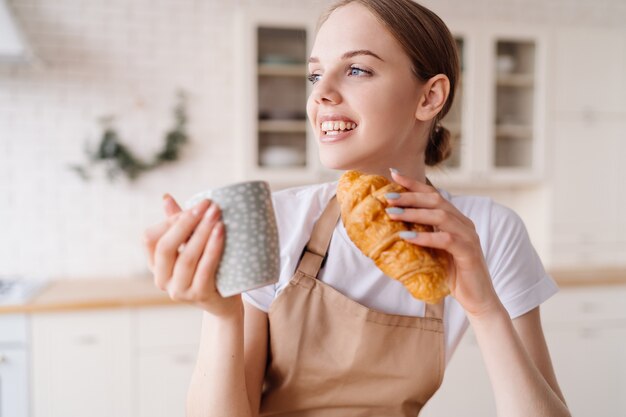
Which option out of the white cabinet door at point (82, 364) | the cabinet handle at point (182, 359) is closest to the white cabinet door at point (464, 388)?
the cabinet handle at point (182, 359)

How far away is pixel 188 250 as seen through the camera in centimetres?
62

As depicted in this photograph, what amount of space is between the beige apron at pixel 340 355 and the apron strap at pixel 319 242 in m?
0.01

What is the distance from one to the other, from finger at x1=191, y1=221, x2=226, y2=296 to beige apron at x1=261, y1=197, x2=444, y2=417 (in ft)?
1.19

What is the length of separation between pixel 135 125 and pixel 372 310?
7.99 ft

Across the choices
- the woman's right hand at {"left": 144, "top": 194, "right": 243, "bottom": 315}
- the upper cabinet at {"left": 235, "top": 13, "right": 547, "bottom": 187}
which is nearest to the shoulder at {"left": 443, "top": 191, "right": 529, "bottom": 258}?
the woman's right hand at {"left": 144, "top": 194, "right": 243, "bottom": 315}

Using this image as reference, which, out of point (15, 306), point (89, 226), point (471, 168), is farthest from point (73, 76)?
point (471, 168)

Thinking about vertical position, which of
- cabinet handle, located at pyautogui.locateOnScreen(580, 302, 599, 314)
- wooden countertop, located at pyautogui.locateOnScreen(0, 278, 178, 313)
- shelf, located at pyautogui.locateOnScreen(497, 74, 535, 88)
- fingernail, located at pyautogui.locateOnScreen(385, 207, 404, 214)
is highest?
shelf, located at pyautogui.locateOnScreen(497, 74, 535, 88)

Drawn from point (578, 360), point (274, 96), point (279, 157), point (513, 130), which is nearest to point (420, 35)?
point (279, 157)

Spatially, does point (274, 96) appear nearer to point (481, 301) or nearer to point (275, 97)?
point (275, 97)

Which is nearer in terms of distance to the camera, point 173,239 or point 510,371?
point 173,239

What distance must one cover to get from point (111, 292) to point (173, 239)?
221cm

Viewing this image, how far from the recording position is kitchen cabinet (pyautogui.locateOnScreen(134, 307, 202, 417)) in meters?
2.51

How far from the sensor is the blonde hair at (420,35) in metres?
0.95

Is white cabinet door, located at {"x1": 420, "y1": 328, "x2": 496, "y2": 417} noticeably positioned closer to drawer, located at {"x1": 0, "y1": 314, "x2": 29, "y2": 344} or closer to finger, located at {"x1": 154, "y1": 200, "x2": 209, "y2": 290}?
drawer, located at {"x1": 0, "y1": 314, "x2": 29, "y2": 344}
